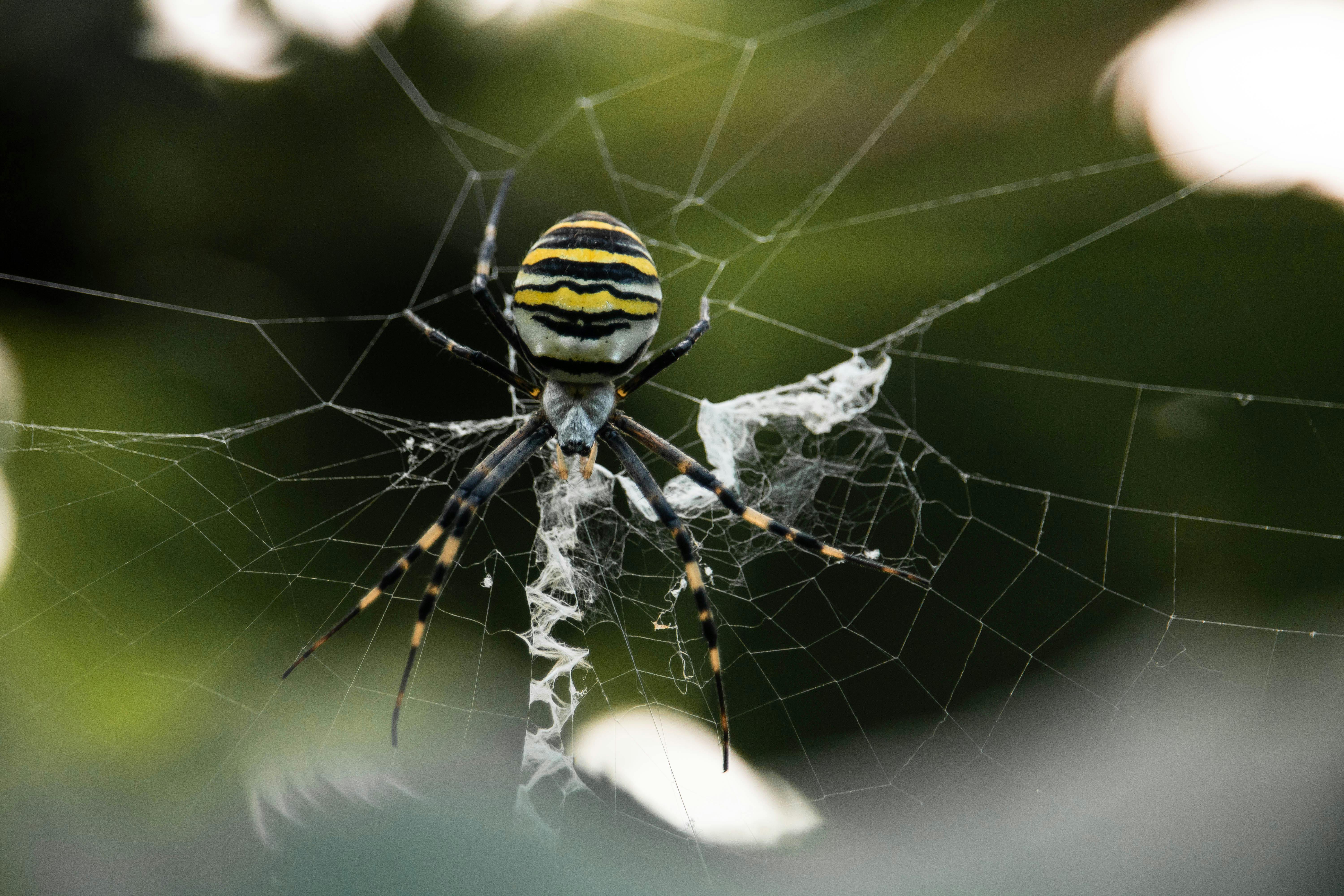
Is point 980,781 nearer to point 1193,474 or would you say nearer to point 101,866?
point 1193,474

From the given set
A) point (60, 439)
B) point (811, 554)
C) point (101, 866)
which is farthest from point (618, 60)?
point (101, 866)

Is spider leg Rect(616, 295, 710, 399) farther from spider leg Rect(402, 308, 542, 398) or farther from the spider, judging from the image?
spider leg Rect(402, 308, 542, 398)

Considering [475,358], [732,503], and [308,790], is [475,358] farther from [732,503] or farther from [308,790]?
[308,790]

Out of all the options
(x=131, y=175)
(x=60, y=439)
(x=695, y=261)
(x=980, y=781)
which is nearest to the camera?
(x=60, y=439)

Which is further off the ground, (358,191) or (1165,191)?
(358,191)

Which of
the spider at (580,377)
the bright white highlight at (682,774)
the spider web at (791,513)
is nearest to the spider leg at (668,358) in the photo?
the spider at (580,377)

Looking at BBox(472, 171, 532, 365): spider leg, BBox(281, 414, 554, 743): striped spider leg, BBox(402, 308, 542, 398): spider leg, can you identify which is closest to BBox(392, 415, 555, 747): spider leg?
BBox(281, 414, 554, 743): striped spider leg
